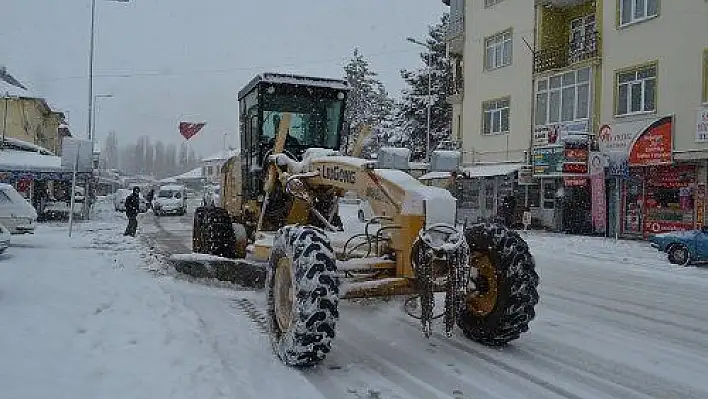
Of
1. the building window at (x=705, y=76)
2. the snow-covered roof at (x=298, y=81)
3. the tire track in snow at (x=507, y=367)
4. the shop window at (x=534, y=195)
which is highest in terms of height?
the building window at (x=705, y=76)

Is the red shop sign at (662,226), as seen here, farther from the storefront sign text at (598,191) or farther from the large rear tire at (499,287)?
the large rear tire at (499,287)

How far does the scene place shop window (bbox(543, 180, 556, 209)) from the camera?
27438mm

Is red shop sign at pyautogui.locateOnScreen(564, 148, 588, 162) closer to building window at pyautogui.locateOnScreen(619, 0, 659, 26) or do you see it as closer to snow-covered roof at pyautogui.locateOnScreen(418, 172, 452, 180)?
building window at pyautogui.locateOnScreen(619, 0, 659, 26)

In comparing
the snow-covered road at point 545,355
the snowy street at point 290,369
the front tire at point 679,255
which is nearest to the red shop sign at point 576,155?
the front tire at point 679,255

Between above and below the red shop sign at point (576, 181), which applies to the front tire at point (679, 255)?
below

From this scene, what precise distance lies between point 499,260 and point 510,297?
15.1 inches

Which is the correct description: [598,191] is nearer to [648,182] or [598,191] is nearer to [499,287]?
[648,182]

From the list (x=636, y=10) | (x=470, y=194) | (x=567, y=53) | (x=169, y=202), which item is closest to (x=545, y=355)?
(x=636, y=10)

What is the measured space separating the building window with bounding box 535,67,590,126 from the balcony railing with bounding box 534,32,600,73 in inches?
19.8

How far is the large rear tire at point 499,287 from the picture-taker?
250 inches

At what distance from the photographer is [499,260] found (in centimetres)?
646

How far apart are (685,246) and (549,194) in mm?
11662

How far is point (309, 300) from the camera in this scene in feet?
18.1

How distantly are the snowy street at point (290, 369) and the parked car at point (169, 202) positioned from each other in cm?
2652
